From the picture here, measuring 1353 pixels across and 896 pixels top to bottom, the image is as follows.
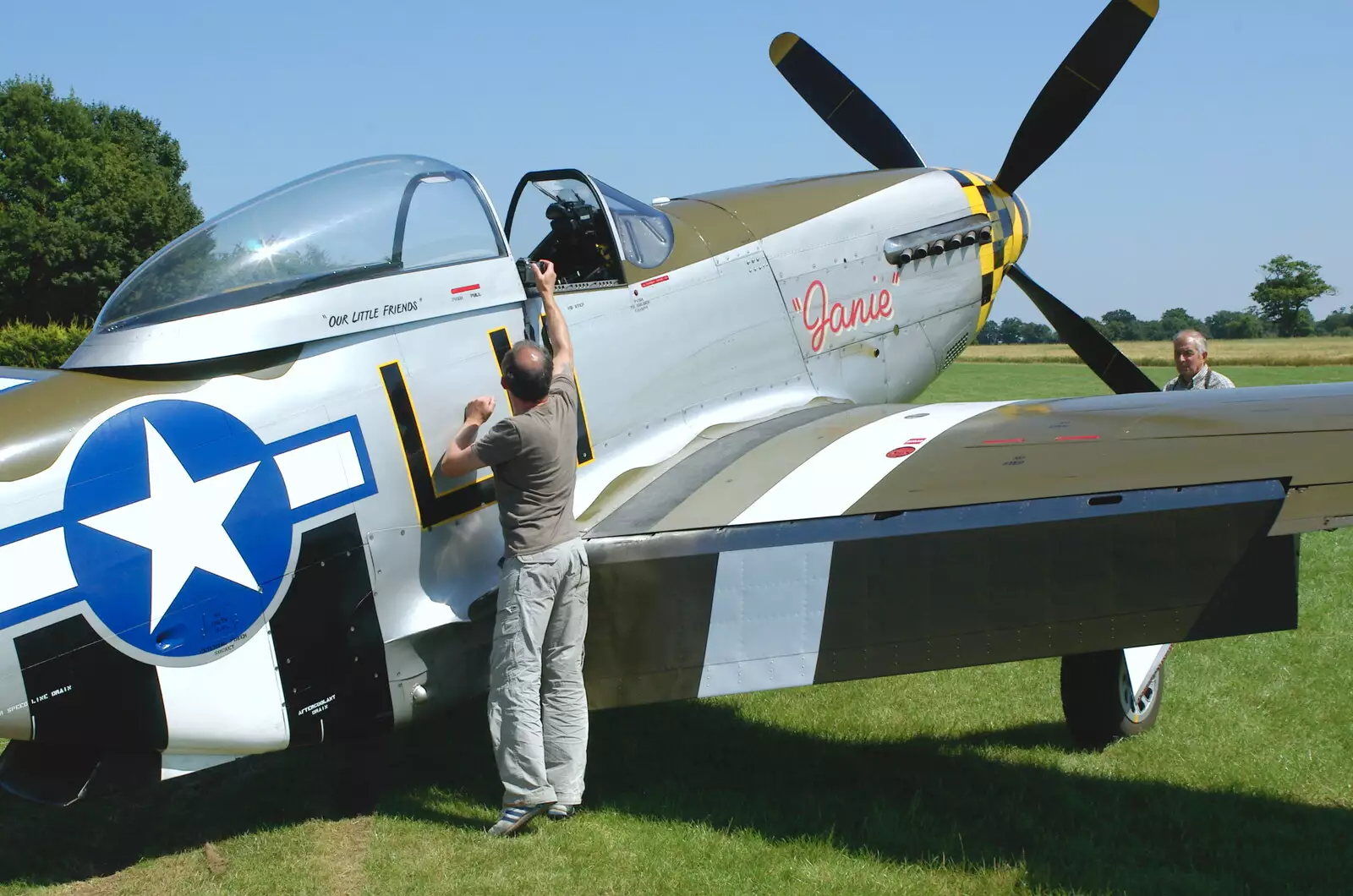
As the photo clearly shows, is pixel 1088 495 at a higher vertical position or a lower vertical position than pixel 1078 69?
lower

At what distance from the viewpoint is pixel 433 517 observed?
13.4 ft

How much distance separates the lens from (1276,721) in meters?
5.26

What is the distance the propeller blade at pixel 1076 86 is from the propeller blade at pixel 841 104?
Answer: 1043 mm

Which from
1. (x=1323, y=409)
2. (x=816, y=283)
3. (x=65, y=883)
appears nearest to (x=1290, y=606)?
(x=1323, y=409)

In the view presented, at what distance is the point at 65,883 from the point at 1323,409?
4.79 m

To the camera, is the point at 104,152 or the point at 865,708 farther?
the point at 104,152

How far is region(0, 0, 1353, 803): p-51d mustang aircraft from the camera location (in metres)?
3.47

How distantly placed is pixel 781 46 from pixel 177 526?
7114 mm

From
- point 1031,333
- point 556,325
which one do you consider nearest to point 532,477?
point 556,325

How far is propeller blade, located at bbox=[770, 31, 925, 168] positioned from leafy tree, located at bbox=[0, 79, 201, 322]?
123 feet

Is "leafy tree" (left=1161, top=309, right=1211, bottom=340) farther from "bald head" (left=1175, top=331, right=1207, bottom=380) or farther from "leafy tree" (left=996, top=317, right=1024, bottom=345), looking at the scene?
"bald head" (left=1175, top=331, right=1207, bottom=380)

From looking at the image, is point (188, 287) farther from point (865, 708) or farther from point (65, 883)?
point (865, 708)

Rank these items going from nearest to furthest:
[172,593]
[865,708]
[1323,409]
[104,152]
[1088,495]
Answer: [172,593], [1088,495], [1323,409], [865,708], [104,152]

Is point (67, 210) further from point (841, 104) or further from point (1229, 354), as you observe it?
point (1229, 354)
